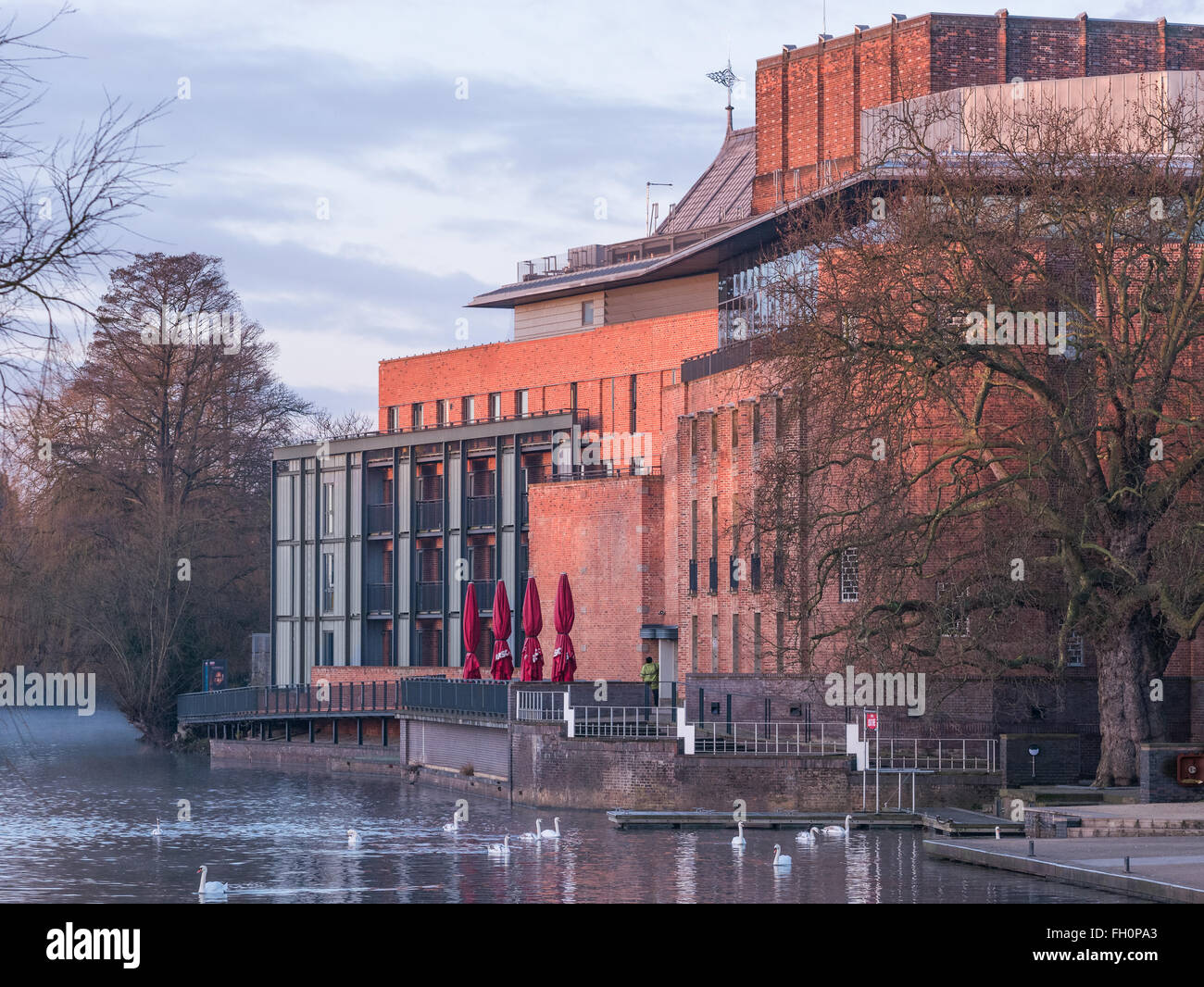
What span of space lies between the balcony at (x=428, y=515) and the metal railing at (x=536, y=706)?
911 inches

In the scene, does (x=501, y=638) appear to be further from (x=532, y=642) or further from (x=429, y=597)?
(x=429, y=597)

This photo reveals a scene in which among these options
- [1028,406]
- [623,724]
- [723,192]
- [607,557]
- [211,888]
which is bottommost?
[211,888]

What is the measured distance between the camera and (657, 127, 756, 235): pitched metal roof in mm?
73875

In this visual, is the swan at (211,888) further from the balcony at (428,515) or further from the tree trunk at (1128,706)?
the balcony at (428,515)

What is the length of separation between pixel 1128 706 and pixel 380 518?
3895 centimetres

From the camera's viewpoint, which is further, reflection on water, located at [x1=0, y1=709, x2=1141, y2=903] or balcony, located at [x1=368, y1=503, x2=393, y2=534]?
balcony, located at [x1=368, y1=503, x2=393, y2=534]

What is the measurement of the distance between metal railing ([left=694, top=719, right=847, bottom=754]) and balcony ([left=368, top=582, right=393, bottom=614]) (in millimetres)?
27639

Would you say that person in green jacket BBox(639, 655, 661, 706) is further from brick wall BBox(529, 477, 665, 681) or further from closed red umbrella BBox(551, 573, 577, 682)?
brick wall BBox(529, 477, 665, 681)

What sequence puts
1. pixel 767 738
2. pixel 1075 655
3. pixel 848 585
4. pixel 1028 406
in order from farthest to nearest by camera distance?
pixel 848 585 < pixel 767 738 < pixel 1075 655 < pixel 1028 406

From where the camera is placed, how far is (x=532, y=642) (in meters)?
47.6

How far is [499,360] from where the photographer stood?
73625mm

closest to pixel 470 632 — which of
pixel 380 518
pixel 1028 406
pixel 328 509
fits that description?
pixel 380 518

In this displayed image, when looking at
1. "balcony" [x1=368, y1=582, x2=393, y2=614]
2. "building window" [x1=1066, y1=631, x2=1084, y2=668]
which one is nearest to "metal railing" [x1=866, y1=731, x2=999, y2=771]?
"building window" [x1=1066, y1=631, x2=1084, y2=668]
